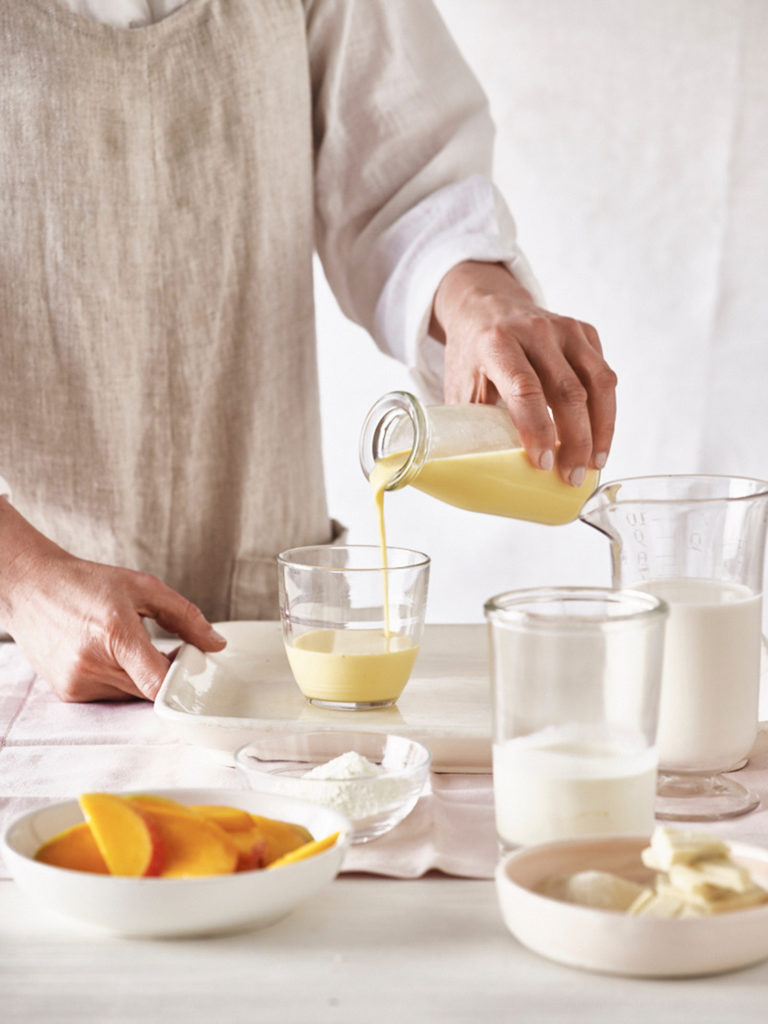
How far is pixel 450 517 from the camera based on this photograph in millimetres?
3576

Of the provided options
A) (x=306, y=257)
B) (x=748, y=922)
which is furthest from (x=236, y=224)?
(x=748, y=922)

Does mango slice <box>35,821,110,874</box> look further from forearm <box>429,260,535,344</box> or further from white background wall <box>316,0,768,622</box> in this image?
white background wall <box>316,0,768,622</box>

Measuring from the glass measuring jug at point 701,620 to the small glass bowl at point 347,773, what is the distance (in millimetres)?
163

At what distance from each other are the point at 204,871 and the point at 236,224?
38.3 inches

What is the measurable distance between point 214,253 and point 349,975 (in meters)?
0.99

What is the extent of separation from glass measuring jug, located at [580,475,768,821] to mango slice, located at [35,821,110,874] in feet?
1.16

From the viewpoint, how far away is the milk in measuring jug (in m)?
0.78

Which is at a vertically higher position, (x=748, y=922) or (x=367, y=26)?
(x=367, y=26)

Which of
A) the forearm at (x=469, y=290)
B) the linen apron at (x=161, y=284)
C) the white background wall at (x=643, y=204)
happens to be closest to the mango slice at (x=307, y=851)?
the forearm at (x=469, y=290)

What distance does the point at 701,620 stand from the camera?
2.55 ft

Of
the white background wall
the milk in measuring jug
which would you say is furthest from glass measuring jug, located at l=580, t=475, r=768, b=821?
the white background wall

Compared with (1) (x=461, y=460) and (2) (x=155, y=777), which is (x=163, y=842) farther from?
(1) (x=461, y=460)

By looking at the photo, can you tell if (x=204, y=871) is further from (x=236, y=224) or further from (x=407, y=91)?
(x=407, y=91)

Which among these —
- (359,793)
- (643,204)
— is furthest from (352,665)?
(643,204)
